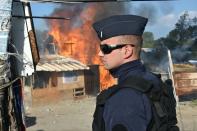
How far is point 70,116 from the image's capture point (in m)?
18.2

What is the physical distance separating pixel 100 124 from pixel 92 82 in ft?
77.5

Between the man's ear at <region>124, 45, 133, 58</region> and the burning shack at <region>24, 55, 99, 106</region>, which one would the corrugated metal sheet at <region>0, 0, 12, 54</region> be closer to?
the man's ear at <region>124, 45, 133, 58</region>

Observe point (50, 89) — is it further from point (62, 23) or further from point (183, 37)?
point (183, 37)

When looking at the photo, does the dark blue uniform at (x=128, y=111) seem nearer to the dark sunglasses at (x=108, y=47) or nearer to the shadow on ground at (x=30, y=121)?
the dark sunglasses at (x=108, y=47)

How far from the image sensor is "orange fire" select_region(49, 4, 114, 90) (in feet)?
92.3

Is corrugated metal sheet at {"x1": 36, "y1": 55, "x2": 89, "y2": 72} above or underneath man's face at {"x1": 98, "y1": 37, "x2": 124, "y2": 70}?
underneath

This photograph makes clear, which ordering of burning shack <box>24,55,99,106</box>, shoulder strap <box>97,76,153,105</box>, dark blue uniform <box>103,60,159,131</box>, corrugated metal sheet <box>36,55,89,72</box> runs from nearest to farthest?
1. dark blue uniform <box>103,60,159,131</box>
2. shoulder strap <box>97,76,153,105</box>
3. burning shack <box>24,55,99,106</box>
4. corrugated metal sheet <box>36,55,89,72</box>

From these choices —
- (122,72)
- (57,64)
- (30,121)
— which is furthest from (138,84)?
(57,64)

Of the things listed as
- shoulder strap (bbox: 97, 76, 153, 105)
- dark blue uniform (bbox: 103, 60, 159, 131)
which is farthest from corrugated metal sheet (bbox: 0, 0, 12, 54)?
dark blue uniform (bbox: 103, 60, 159, 131)

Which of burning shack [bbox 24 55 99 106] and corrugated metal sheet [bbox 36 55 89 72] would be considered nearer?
burning shack [bbox 24 55 99 106]

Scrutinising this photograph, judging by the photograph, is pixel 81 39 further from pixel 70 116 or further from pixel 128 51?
pixel 128 51

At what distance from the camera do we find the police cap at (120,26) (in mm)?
2411

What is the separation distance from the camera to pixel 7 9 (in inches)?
128

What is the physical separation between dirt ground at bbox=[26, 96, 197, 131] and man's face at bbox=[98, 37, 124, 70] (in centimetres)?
1185
